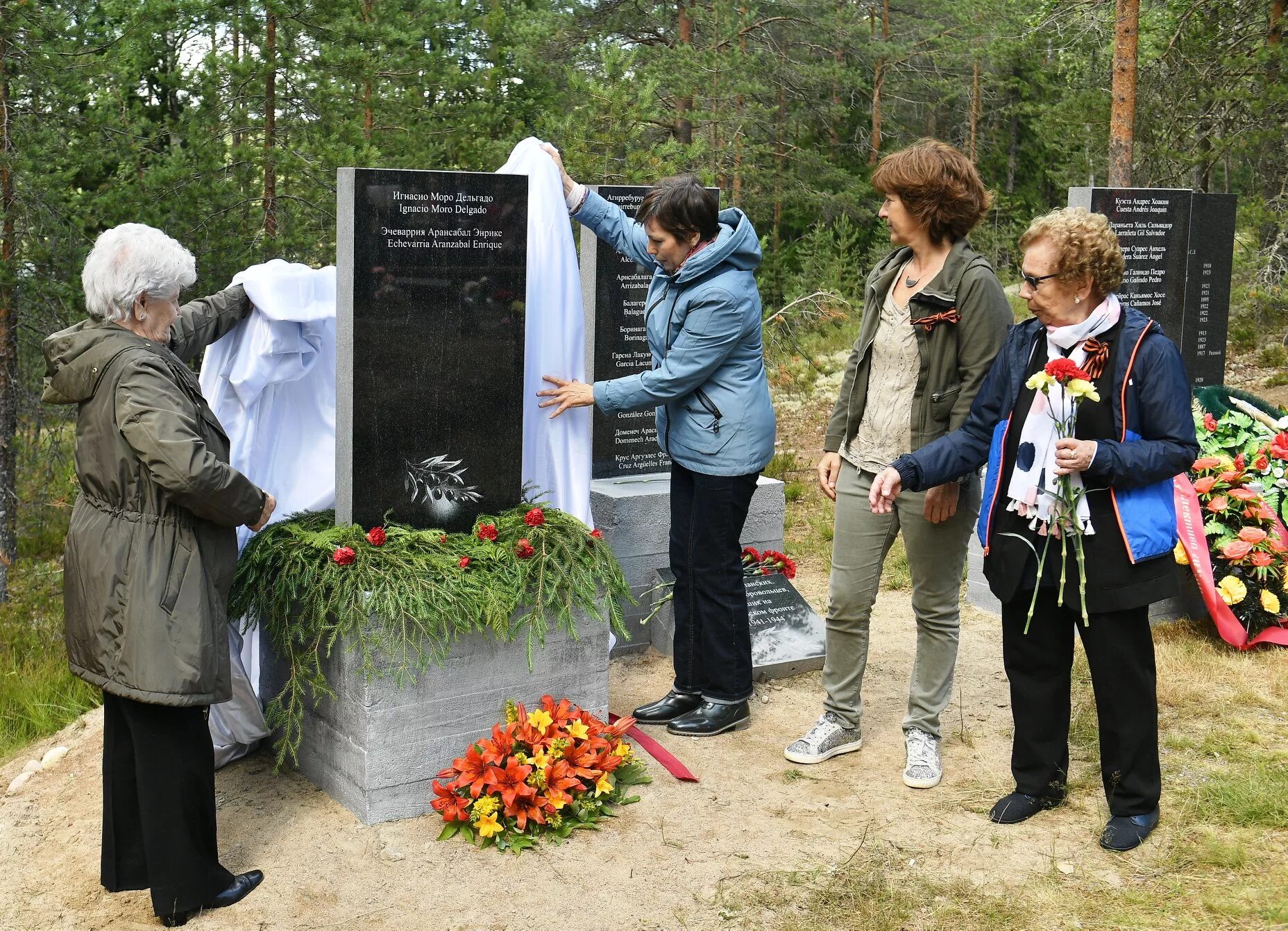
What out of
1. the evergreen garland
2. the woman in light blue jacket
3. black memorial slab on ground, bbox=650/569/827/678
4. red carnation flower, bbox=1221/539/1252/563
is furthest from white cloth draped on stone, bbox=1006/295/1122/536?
red carnation flower, bbox=1221/539/1252/563

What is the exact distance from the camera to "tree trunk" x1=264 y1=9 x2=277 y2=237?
10477 millimetres

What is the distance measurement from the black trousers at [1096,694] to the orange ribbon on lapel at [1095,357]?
2.27 feet

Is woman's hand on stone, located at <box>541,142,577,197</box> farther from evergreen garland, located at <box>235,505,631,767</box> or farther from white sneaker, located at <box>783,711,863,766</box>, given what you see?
white sneaker, located at <box>783,711,863,766</box>

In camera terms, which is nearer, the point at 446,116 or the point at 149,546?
the point at 149,546

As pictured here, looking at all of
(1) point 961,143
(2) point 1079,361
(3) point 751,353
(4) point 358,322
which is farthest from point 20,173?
(1) point 961,143

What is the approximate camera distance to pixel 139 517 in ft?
10.6

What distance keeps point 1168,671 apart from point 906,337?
245 cm

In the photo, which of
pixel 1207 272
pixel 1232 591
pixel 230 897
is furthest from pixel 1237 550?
pixel 230 897

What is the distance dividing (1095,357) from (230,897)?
2963mm

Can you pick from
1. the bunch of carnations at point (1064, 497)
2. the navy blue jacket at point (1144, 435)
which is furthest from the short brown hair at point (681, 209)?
the bunch of carnations at point (1064, 497)

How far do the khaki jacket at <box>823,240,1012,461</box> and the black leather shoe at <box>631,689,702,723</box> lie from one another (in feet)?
5.02

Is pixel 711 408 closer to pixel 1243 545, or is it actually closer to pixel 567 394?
pixel 567 394

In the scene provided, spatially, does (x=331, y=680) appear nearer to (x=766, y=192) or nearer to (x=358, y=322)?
(x=358, y=322)

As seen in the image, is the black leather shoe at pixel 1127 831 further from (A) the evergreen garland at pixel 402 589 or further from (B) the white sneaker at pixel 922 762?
(A) the evergreen garland at pixel 402 589
